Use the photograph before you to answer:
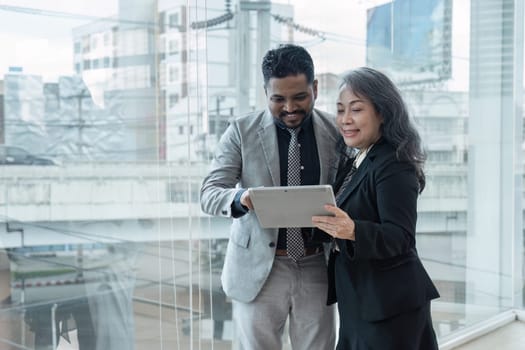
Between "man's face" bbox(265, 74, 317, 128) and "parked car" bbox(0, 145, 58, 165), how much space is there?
80 cm

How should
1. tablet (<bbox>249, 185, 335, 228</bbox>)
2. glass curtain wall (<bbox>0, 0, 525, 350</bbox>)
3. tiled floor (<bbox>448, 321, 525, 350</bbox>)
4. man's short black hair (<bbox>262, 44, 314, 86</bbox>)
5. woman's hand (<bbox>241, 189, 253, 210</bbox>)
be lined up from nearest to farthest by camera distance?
tablet (<bbox>249, 185, 335, 228</bbox>) < woman's hand (<bbox>241, 189, 253, 210</bbox>) < man's short black hair (<bbox>262, 44, 314, 86</bbox>) < glass curtain wall (<bbox>0, 0, 525, 350</bbox>) < tiled floor (<bbox>448, 321, 525, 350</bbox>)

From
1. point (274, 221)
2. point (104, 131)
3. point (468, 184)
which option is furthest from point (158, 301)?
point (468, 184)

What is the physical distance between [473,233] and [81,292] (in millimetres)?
3170

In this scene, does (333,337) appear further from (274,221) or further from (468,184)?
(468,184)

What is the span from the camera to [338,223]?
1.53 meters

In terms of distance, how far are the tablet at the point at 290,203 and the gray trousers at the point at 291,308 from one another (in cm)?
25

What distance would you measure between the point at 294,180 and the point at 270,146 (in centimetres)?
13

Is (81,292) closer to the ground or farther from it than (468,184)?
closer to the ground

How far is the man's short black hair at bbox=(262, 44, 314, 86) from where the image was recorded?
68.7 inches

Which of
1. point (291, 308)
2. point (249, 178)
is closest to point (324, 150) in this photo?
point (249, 178)

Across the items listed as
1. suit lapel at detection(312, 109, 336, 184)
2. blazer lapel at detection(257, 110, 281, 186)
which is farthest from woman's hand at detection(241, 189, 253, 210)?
suit lapel at detection(312, 109, 336, 184)

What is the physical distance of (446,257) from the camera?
409cm

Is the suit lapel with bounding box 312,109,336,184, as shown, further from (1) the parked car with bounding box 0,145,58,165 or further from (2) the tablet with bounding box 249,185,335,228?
(1) the parked car with bounding box 0,145,58,165

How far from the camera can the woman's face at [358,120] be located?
1663 millimetres
